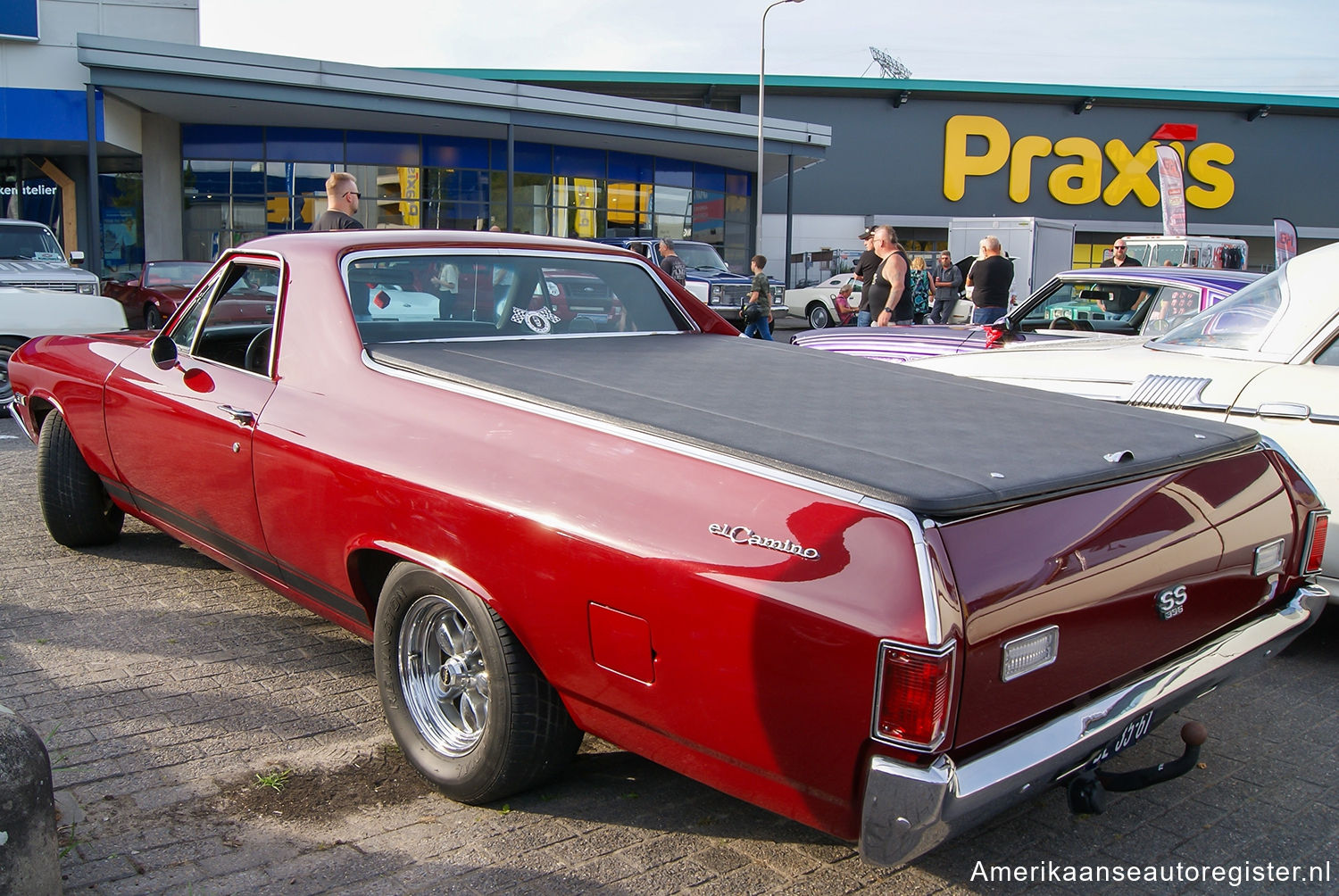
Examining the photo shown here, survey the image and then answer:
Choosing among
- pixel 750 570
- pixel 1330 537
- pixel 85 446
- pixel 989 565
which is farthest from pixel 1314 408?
pixel 85 446

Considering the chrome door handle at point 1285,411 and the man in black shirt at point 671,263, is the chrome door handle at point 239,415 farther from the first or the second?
the man in black shirt at point 671,263

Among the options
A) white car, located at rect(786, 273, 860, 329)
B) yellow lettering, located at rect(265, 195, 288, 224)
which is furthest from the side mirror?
yellow lettering, located at rect(265, 195, 288, 224)

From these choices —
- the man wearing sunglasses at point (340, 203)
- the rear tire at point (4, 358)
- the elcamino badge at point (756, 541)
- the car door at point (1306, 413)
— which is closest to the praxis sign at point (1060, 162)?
the rear tire at point (4, 358)

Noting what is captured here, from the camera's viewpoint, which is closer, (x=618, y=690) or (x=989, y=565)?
(x=989, y=565)

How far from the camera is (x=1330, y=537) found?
12.6 feet

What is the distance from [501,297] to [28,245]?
10658 millimetres

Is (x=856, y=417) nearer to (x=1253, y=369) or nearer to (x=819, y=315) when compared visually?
(x=1253, y=369)

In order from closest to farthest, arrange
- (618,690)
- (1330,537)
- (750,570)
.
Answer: (750,570) < (618,690) < (1330,537)

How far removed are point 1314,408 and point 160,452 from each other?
14.1 ft

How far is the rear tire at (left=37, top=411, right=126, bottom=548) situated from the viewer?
4.88 metres

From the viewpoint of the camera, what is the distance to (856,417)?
280 centimetres

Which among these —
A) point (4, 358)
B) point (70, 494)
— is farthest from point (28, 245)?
point (70, 494)

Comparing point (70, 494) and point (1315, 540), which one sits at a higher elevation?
point (1315, 540)

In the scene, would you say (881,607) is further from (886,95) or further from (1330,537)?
(886,95)
